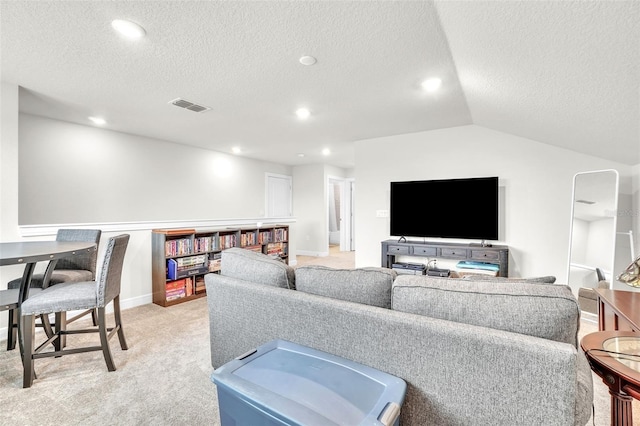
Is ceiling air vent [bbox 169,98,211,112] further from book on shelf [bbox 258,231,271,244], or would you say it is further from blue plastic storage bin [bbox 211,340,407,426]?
blue plastic storage bin [bbox 211,340,407,426]

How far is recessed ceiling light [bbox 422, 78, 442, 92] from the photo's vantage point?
8.23 feet

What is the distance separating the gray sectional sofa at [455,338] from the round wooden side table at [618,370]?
0.07 m

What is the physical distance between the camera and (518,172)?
3547 millimetres

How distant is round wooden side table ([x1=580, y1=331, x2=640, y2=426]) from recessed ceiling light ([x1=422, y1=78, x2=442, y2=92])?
2.18 meters

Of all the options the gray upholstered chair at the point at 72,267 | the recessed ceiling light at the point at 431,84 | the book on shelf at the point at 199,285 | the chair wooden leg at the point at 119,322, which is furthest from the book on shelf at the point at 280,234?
the recessed ceiling light at the point at 431,84

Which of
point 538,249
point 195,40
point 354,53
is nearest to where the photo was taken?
point 195,40

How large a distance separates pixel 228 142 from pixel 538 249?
488 cm

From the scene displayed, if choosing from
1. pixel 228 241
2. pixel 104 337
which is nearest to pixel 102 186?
pixel 228 241

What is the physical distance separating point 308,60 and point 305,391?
84.8 inches

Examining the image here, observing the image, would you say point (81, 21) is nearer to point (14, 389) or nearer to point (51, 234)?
point (51, 234)

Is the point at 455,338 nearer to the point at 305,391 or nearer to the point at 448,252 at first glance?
the point at 305,391

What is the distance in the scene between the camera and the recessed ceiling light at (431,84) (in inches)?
98.7

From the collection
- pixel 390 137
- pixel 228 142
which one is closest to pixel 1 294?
pixel 228 142

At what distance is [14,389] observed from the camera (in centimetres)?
180
